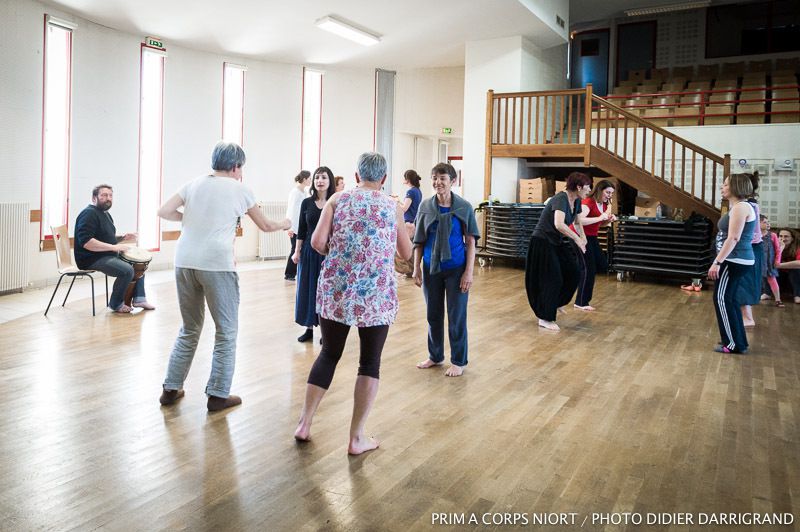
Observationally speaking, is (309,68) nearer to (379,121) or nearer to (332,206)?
(379,121)

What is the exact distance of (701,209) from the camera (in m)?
9.74

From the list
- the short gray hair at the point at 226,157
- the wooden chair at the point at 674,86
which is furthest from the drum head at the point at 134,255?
the wooden chair at the point at 674,86

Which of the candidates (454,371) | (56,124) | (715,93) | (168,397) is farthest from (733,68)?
(168,397)

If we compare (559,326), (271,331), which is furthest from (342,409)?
(559,326)

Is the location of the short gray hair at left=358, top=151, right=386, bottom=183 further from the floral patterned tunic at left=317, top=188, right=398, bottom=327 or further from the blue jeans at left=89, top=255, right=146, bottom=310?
the blue jeans at left=89, top=255, right=146, bottom=310

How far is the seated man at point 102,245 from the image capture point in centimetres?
638

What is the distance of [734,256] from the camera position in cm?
514

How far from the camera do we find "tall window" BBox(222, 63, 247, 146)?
11414 millimetres

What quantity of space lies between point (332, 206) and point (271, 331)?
3173 millimetres

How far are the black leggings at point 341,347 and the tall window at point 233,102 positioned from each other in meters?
9.06

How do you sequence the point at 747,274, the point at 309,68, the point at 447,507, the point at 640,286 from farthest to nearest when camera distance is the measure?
the point at 309,68 < the point at 640,286 < the point at 747,274 < the point at 447,507

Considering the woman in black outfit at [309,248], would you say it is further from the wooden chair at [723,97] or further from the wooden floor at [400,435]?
the wooden chair at [723,97]

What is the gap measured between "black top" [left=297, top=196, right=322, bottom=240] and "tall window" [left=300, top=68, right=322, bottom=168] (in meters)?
7.87

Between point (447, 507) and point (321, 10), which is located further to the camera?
point (321, 10)
